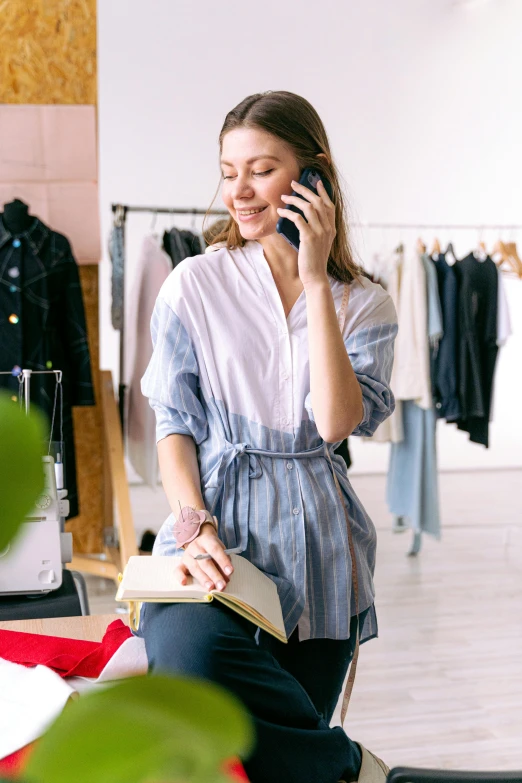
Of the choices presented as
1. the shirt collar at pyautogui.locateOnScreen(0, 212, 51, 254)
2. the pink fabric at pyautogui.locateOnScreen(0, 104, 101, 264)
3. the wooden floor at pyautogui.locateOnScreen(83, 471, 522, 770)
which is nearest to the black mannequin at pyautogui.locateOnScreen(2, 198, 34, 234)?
the shirt collar at pyautogui.locateOnScreen(0, 212, 51, 254)

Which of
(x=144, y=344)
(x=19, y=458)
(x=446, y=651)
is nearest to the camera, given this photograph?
(x=19, y=458)

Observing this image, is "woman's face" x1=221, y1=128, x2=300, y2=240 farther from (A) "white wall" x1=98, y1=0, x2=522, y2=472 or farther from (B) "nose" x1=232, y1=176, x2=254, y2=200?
(A) "white wall" x1=98, y1=0, x2=522, y2=472

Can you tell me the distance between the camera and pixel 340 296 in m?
1.59

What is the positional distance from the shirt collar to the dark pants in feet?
7.17

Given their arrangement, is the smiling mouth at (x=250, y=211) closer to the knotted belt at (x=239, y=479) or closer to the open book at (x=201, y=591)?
the knotted belt at (x=239, y=479)

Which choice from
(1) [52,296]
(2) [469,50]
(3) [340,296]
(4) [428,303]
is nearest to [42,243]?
(1) [52,296]

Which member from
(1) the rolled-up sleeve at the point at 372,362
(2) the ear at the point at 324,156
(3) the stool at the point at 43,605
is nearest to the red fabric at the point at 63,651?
(3) the stool at the point at 43,605

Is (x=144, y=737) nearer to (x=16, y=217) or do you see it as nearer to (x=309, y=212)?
(x=309, y=212)

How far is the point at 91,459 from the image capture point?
3.72 m

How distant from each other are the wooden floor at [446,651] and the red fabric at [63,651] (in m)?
1.27

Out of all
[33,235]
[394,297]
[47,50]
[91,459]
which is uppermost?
[47,50]

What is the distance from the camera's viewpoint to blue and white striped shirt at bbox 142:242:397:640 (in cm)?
146

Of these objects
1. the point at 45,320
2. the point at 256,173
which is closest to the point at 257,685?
the point at 256,173

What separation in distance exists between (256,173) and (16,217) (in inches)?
75.5
